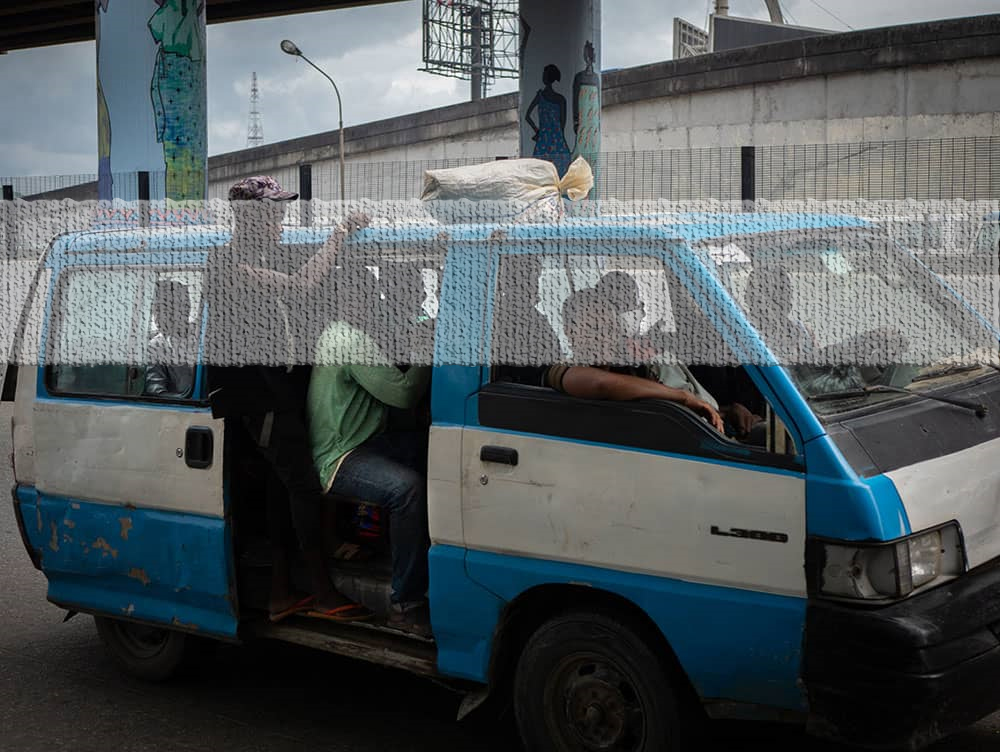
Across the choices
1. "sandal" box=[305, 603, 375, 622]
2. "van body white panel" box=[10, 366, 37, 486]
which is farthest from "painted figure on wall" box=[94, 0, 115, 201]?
"sandal" box=[305, 603, 375, 622]

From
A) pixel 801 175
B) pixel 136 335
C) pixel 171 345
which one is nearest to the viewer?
pixel 171 345

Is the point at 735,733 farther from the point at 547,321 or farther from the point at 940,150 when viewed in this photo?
the point at 940,150

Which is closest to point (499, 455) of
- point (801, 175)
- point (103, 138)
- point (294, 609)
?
point (294, 609)

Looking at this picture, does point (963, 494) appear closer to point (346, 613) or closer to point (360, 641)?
point (360, 641)

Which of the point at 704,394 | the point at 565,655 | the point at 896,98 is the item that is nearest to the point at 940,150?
the point at 896,98

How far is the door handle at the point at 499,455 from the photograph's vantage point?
3672 millimetres

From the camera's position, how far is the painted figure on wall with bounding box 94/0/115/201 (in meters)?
13.3

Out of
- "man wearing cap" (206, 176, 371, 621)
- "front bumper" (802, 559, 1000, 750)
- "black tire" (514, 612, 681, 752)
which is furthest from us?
"man wearing cap" (206, 176, 371, 621)

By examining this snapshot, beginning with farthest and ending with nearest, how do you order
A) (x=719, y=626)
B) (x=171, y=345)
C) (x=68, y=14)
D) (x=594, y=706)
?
1. (x=68, y=14)
2. (x=171, y=345)
3. (x=594, y=706)
4. (x=719, y=626)

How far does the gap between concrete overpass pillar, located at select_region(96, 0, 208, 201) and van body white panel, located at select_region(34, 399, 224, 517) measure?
8.72 meters

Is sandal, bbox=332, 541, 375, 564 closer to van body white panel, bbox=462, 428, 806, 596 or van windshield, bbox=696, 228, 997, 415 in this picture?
van body white panel, bbox=462, 428, 806, 596

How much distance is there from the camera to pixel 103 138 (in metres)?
13.4

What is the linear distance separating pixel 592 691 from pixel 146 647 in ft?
7.81

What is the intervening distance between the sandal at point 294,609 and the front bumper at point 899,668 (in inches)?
82.7
